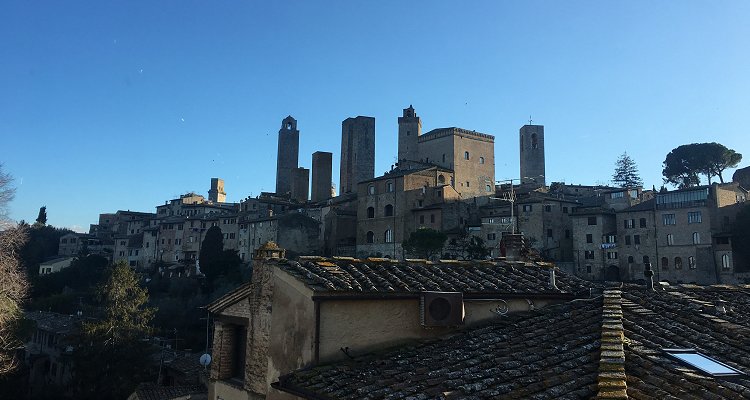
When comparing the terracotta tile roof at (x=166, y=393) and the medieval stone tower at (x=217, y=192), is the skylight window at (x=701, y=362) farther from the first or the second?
the medieval stone tower at (x=217, y=192)

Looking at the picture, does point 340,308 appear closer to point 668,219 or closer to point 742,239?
point 742,239

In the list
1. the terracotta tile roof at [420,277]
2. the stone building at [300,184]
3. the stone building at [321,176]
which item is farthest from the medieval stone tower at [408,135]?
the terracotta tile roof at [420,277]

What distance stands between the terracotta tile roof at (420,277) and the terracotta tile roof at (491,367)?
88cm

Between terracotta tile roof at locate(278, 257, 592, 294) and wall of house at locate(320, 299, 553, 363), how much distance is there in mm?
258

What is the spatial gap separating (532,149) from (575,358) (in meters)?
90.4

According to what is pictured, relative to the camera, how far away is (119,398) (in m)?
32.4

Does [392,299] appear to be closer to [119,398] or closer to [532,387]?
[532,387]

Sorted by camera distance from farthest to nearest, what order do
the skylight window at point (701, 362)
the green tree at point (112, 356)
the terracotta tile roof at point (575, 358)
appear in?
1. the green tree at point (112, 356)
2. the skylight window at point (701, 362)
3. the terracotta tile roof at point (575, 358)

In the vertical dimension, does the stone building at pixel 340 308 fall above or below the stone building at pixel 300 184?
below

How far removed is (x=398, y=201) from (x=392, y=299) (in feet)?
189

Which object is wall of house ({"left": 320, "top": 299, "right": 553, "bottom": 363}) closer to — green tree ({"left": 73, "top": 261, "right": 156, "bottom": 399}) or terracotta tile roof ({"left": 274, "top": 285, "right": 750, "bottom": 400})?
terracotta tile roof ({"left": 274, "top": 285, "right": 750, "bottom": 400})

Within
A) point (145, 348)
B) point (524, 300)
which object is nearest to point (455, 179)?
point (145, 348)

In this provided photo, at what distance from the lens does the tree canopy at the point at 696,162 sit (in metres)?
68.2

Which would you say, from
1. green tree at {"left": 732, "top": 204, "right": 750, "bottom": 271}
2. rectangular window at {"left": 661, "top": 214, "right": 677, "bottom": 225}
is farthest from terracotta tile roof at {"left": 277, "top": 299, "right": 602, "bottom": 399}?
rectangular window at {"left": 661, "top": 214, "right": 677, "bottom": 225}
